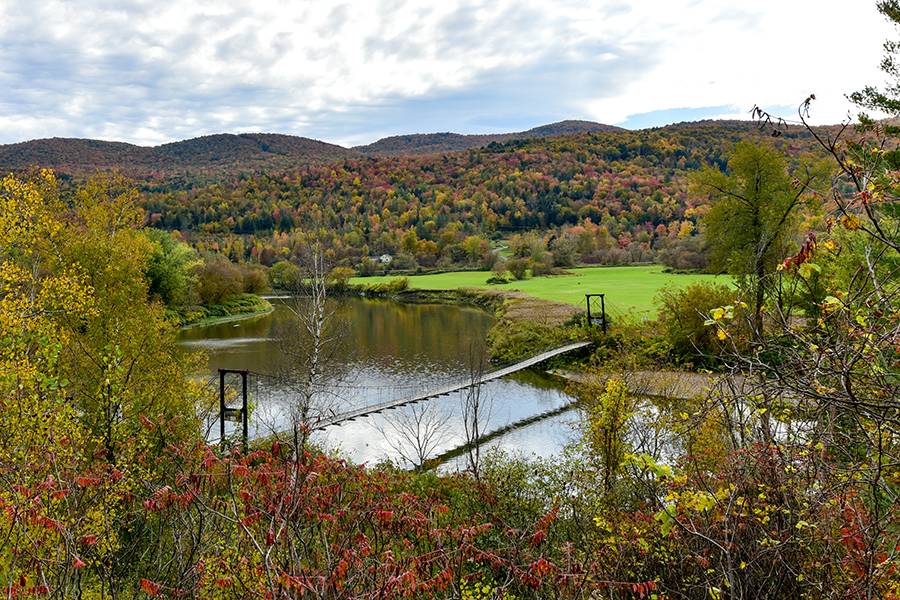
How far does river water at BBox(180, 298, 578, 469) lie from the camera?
607 inches

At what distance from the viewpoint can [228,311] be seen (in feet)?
140

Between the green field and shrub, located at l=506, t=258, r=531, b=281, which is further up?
shrub, located at l=506, t=258, r=531, b=281

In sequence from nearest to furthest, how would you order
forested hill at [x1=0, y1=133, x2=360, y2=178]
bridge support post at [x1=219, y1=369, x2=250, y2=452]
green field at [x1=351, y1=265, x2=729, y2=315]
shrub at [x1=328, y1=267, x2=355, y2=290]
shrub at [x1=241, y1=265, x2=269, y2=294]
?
bridge support post at [x1=219, y1=369, x2=250, y2=452], green field at [x1=351, y1=265, x2=729, y2=315], shrub at [x1=328, y1=267, x2=355, y2=290], shrub at [x1=241, y1=265, x2=269, y2=294], forested hill at [x1=0, y1=133, x2=360, y2=178]

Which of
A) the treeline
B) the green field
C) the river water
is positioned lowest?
the river water

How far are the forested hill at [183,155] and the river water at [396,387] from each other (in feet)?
331

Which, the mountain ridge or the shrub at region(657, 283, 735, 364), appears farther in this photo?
the mountain ridge

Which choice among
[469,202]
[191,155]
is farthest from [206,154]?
[469,202]

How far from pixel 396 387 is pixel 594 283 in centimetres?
2943

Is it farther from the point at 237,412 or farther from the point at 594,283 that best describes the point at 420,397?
the point at 594,283

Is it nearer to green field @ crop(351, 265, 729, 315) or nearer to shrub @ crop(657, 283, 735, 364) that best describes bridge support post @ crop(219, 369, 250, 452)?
shrub @ crop(657, 283, 735, 364)

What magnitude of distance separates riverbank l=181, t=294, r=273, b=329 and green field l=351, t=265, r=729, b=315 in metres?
15.0

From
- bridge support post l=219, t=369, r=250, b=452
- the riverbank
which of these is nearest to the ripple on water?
the riverbank

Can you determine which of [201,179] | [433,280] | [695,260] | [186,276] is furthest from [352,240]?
[201,179]

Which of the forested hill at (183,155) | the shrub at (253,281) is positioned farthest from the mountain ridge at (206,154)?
the shrub at (253,281)
